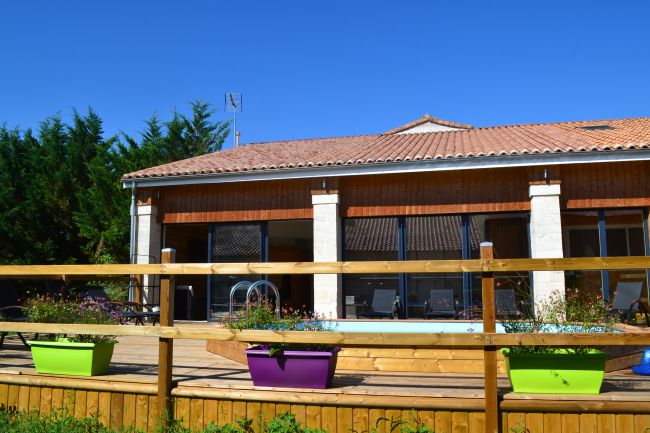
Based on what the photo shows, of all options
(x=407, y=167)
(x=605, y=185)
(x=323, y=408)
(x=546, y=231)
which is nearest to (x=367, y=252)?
(x=407, y=167)

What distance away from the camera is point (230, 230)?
11.3m

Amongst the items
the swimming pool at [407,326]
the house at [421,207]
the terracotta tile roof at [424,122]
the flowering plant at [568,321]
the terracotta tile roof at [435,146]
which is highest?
the terracotta tile roof at [424,122]

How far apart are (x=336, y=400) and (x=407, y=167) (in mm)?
6614

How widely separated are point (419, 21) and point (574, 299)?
11148 millimetres

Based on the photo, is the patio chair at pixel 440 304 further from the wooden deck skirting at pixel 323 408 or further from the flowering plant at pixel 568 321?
the wooden deck skirting at pixel 323 408

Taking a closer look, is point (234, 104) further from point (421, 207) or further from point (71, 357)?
point (71, 357)

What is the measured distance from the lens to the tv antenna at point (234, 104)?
22391 mm

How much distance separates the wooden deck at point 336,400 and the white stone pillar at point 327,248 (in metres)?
5.16

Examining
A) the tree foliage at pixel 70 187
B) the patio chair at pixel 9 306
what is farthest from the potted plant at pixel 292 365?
the tree foliage at pixel 70 187

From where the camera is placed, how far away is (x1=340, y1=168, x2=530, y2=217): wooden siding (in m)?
9.89

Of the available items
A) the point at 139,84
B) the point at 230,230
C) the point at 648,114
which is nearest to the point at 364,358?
the point at 230,230

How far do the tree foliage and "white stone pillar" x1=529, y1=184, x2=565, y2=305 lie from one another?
11968 mm

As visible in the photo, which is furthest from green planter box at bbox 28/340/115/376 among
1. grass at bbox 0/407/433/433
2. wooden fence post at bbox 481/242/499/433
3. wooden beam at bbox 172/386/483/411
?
wooden fence post at bbox 481/242/499/433

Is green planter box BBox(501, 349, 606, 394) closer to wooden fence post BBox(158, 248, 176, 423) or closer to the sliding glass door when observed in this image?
wooden fence post BBox(158, 248, 176, 423)
